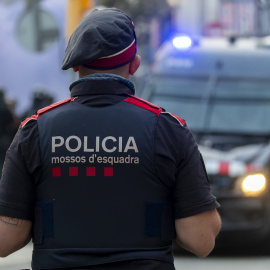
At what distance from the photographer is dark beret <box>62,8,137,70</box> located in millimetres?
2955

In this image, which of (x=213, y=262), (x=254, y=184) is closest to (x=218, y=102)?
(x=254, y=184)

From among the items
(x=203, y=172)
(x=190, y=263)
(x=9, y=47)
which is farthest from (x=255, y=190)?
(x=9, y=47)

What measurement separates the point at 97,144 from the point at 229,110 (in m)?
7.77

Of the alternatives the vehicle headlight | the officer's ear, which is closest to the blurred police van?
the vehicle headlight

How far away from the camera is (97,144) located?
9.65 feet

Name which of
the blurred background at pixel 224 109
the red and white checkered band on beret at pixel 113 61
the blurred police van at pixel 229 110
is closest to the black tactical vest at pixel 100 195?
the red and white checkered band on beret at pixel 113 61

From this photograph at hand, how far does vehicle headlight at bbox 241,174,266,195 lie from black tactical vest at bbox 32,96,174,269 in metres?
6.81

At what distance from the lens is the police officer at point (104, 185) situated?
2900 millimetres

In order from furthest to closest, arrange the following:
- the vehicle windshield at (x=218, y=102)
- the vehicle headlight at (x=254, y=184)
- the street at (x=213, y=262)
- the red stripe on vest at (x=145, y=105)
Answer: the vehicle windshield at (x=218, y=102) → the vehicle headlight at (x=254, y=184) → the street at (x=213, y=262) → the red stripe on vest at (x=145, y=105)

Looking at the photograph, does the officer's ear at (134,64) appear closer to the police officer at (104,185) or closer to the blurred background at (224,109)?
the police officer at (104,185)

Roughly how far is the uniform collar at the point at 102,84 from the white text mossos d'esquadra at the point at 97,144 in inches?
5.9

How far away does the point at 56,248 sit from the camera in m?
2.91

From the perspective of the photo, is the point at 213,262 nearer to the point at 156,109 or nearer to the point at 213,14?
the point at 156,109

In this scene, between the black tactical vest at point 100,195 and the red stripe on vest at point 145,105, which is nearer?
the black tactical vest at point 100,195
